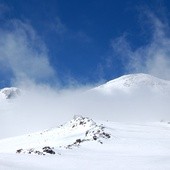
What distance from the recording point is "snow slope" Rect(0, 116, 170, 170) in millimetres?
41969

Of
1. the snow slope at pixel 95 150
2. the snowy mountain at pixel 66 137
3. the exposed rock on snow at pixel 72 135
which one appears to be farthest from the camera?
the snowy mountain at pixel 66 137

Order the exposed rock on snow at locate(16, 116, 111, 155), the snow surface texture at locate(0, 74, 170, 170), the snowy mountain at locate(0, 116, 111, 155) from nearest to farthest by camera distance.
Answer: the snow surface texture at locate(0, 74, 170, 170)
the exposed rock on snow at locate(16, 116, 111, 155)
the snowy mountain at locate(0, 116, 111, 155)

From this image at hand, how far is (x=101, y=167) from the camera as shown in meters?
41.8

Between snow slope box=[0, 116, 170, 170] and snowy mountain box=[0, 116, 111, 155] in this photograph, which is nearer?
snow slope box=[0, 116, 170, 170]

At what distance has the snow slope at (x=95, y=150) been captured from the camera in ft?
138

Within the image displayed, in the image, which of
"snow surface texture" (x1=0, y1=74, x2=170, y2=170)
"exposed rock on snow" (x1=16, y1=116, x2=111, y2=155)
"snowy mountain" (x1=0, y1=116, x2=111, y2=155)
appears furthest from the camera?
"snowy mountain" (x1=0, y1=116, x2=111, y2=155)

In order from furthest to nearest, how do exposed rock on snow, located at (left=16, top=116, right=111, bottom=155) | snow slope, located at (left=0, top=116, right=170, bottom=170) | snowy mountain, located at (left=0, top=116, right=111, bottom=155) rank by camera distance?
snowy mountain, located at (left=0, top=116, right=111, bottom=155), exposed rock on snow, located at (left=16, top=116, right=111, bottom=155), snow slope, located at (left=0, top=116, right=170, bottom=170)

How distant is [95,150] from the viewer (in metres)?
57.7

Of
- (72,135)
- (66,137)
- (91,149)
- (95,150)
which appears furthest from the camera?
(72,135)

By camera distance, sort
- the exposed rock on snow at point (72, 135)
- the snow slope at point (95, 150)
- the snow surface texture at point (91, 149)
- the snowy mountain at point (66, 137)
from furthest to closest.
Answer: the snowy mountain at point (66, 137), the exposed rock on snow at point (72, 135), the snow surface texture at point (91, 149), the snow slope at point (95, 150)

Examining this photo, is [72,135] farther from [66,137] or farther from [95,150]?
[95,150]

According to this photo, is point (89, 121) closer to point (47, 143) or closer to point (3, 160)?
point (47, 143)

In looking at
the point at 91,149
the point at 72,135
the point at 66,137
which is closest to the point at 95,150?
the point at 91,149

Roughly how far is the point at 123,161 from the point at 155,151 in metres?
12.3
